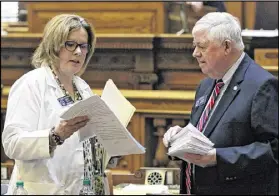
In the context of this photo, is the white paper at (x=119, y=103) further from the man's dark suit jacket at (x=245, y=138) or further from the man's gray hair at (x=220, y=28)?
the man's gray hair at (x=220, y=28)

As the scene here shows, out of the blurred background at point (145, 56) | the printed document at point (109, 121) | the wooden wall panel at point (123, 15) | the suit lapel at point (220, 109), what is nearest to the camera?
the printed document at point (109, 121)

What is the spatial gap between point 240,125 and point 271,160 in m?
0.20

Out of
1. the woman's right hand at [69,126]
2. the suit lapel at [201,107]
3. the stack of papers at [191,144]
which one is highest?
the suit lapel at [201,107]

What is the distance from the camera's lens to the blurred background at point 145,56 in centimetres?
609

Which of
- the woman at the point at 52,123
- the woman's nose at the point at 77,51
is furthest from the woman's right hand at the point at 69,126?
the woman's nose at the point at 77,51

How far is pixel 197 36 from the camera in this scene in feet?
10.5

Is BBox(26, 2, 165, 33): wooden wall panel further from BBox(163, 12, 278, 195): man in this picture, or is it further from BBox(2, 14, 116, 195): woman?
BBox(163, 12, 278, 195): man

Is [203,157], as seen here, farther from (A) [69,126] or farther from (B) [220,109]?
(A) [69,126]

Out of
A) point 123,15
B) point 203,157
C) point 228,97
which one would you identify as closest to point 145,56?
point 123,15

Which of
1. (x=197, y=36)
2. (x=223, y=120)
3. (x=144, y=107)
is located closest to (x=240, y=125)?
(x=223, y=120)

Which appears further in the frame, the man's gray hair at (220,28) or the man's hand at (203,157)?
the man's gray hair at (220,28)

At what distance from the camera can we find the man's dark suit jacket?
2959 mm

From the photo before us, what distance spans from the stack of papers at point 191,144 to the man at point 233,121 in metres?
0.03

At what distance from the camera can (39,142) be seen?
10.3 feet
